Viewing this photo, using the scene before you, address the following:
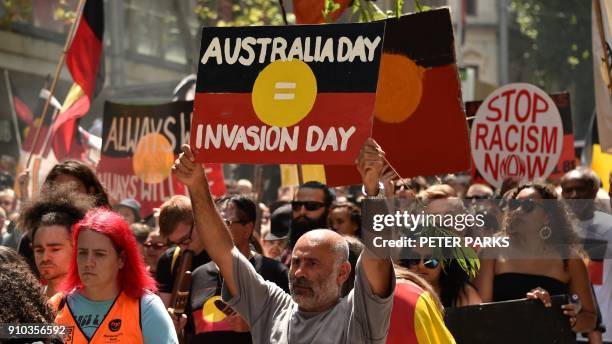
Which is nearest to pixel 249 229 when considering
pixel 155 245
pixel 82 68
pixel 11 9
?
pixel 155 245

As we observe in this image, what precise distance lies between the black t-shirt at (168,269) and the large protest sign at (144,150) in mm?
3179

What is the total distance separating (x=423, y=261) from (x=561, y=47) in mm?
33691

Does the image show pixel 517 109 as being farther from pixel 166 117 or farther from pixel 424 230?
pixel 424 230

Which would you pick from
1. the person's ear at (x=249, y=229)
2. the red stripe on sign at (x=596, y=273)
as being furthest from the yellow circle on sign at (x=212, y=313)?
the red stripe on sign at (x=596, y=273)

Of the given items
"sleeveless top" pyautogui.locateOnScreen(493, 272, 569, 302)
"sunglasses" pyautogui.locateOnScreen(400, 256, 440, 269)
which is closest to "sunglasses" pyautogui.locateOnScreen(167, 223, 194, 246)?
"sleeveless top" pyautogui.locateOnScreen(493, 272, 569, 302)

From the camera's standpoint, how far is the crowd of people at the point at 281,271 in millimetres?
4816

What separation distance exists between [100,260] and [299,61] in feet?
3.55

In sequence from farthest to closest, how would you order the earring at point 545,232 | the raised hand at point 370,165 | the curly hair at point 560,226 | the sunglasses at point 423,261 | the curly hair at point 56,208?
1. the curly hair at point 56,208
2. the curly hair at point 560,226
3. the earring at point 545,232
4. the sunglasses at point 423,261
5. the raised hand at point 370,165

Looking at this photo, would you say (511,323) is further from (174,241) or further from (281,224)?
(281,224)

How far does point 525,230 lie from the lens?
217 inches

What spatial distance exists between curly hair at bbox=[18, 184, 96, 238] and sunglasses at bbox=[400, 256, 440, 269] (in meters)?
1.46

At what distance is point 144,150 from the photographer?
1095cm

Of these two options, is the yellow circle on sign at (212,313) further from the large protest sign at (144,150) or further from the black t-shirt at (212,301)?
the large protest sign at (144,150)

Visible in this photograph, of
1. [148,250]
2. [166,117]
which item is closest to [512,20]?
[166,117]
